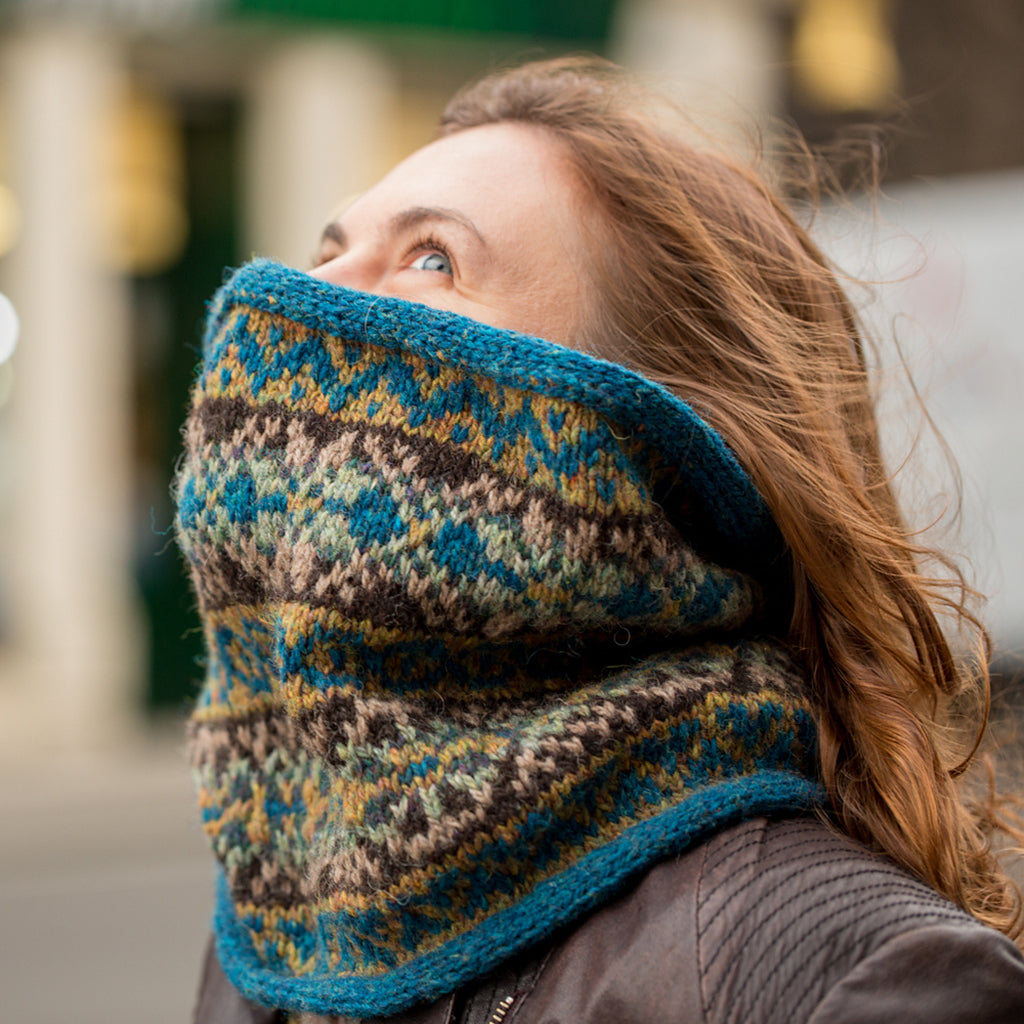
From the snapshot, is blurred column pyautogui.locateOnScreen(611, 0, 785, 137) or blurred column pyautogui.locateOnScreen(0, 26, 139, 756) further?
blurred column pyautogui.locateOnScreen(611, 0, 785, 137)

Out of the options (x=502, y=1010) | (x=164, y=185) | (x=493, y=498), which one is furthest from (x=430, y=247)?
(x=164, y=185)

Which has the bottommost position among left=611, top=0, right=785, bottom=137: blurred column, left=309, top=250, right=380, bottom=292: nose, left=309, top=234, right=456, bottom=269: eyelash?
left=309, top=250, right=380, bottom=292: nose

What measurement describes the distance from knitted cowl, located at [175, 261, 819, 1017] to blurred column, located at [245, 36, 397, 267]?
643 centimetres

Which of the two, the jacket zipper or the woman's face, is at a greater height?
the woman's face

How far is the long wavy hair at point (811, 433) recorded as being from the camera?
151 cm

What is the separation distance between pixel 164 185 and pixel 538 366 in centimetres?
725

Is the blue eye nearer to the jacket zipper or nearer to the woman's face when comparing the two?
the woman's face

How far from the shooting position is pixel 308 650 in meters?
1.40

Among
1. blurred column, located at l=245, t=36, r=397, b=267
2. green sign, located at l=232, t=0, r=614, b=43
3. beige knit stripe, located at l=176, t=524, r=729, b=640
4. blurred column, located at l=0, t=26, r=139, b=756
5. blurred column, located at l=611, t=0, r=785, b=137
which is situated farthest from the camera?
blurred column, located at l=611, t=0, r=785, b=137

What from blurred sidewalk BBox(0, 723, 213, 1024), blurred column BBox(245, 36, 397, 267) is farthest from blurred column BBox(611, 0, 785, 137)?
blurred sidewalk BBox(0, 723, 213, 1024)

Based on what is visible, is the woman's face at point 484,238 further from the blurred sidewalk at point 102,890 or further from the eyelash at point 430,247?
the blurred sidewalk at point 102,890

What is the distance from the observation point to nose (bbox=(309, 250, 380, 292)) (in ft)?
5.62

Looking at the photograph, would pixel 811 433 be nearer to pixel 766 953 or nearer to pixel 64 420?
pixel 766 953

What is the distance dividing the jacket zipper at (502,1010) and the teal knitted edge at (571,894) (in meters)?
0.04
